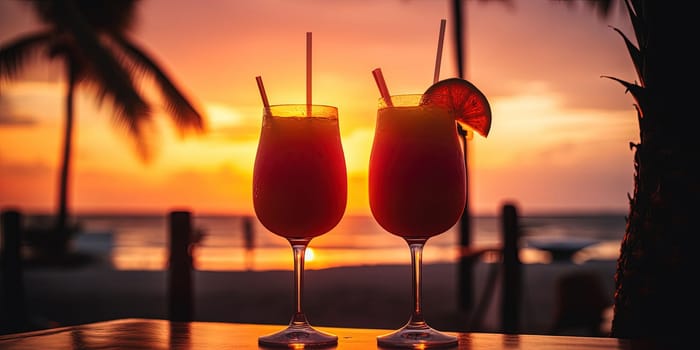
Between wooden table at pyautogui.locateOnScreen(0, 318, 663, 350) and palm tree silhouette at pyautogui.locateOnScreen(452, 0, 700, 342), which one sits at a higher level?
palm tree silhouette at pyautogui.locateOnScreen(452, 0, 700, 342)

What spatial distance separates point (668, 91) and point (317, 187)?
3.09 feet

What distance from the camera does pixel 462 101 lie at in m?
1.79

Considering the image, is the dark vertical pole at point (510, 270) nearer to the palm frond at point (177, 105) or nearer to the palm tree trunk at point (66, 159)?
the palm frond at point (177, 105)

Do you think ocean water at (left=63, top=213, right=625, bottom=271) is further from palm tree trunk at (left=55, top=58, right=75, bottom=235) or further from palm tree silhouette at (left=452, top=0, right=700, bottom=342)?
palm tree silhouette at (left=452, top=0, right=700, bottom=342)

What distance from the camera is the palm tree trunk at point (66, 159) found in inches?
743

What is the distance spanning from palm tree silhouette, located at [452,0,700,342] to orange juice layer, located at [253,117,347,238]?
2.54ft

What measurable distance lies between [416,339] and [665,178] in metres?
0.92

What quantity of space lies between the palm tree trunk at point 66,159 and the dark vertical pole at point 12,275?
1260 centimetres

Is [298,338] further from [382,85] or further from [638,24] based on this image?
[638,24]

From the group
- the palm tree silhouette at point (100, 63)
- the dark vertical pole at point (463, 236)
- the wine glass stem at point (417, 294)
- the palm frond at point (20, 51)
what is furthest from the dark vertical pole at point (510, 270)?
the palm frond at point (20, 51)

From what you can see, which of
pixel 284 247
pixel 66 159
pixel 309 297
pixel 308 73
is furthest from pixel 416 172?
pixel 284 247

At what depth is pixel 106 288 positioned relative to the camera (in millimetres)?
12234

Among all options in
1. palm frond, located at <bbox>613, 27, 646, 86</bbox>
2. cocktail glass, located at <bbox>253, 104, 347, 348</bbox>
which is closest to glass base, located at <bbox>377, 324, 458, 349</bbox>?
cocktail glass, located at <bbox>253, 104, 347, 348</bbox>

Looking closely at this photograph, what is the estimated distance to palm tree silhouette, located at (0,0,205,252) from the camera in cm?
1171
